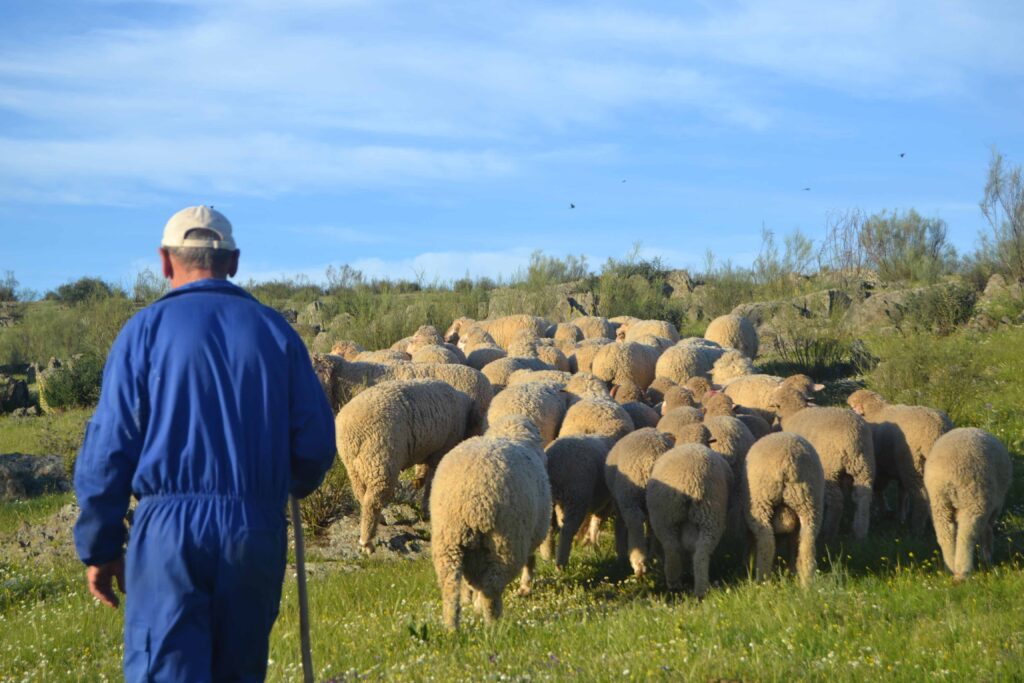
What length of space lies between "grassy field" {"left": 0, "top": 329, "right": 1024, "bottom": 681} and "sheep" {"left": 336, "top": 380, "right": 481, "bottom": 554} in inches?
27.5

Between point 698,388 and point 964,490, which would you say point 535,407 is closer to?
point 698,388

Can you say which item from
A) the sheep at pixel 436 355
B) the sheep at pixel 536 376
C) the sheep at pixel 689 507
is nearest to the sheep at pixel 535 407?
the sheep at pixel 536 376

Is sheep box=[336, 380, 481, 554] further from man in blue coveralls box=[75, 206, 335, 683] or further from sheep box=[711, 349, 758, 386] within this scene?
man in blue coveralls box=[75, 206, 335, 683]

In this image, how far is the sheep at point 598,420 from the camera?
33.2ft

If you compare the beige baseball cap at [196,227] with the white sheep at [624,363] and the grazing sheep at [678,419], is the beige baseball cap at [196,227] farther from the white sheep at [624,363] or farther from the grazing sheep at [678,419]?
the white sheep at [624,363]

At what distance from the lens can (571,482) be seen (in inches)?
351

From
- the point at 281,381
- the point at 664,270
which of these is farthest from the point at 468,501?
the point at 664,270

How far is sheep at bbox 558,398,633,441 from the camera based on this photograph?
10.1 meters

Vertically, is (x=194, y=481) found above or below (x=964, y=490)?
above

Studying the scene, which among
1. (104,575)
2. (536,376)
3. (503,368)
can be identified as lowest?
(104,575)

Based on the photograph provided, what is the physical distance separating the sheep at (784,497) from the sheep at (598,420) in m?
2.31

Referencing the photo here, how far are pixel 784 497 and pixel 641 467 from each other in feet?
4.12

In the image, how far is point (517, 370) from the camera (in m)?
13.5

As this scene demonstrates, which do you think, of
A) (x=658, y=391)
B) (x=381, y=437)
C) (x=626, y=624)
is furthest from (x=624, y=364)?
(x=626, y=624)
